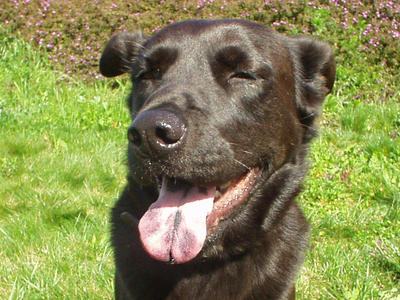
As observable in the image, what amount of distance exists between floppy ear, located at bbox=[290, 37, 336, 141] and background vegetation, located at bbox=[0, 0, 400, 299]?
1.04 m

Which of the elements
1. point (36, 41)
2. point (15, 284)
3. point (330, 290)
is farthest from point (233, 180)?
point (36, 41)

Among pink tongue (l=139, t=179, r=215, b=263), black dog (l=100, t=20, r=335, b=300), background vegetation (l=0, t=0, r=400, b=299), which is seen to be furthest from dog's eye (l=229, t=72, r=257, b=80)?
background vegetation (l=0, t=0, r=400, b=299)

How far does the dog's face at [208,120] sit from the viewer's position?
1.98 meters

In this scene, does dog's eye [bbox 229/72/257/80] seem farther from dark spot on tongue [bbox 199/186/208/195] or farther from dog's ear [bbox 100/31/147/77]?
dog's ear [bbox 100/31/147/77]

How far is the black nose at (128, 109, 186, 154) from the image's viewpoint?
187 centimetres

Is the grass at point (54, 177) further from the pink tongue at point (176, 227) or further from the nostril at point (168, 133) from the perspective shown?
the nostril at point (168, 133)

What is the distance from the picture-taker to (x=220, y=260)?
2.34 m

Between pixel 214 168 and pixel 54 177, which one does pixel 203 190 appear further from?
pixel 54 177

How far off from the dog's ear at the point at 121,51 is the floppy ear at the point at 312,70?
0.92 m

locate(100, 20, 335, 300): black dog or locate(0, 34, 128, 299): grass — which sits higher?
locate(100, 20, 335, 300): black dog

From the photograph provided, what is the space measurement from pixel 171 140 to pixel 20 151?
3.06 meters

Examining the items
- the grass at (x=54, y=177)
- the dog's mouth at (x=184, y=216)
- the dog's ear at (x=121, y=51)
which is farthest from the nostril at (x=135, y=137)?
the grass at (x=54, y=177)

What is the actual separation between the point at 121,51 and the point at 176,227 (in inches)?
Answer: 53.8

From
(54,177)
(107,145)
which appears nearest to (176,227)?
(54,177)
